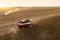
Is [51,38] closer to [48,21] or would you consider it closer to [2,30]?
[48,21]

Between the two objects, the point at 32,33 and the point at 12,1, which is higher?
the point at 12,1

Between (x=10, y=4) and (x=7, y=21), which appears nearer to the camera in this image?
(x=7, y=21)

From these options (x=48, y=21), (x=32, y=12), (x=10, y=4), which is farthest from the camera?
(x=10, y=4)

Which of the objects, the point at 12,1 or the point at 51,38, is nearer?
the point at 51,38

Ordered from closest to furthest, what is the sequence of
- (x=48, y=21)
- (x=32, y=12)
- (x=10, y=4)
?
(x=48, y=21)
(x=32, y=12)
(x=10, y=4)

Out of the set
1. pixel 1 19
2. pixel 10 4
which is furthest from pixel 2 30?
pixel 10 4

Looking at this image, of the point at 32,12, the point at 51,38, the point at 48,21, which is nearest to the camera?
the point at 51,38

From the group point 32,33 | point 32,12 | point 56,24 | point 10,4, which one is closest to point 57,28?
point 56,24

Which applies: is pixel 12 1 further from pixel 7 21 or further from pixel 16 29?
pixel 16 29
